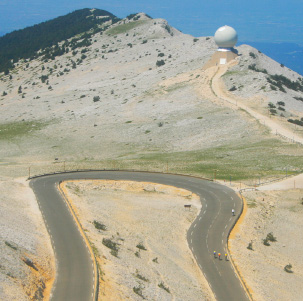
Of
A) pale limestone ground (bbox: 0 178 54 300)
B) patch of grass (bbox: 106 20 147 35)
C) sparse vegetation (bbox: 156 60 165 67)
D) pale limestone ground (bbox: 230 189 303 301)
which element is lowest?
pale limestone ground (bbox: 230 189 303 301)

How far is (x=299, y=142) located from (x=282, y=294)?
34748 mm

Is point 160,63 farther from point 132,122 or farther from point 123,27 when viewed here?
point 123,27

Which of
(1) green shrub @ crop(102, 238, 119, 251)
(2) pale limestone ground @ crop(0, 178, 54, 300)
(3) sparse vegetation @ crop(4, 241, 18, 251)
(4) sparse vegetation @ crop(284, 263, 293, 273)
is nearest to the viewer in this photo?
(2) pale limestone ground @ crop(0, 178, 54, 300)

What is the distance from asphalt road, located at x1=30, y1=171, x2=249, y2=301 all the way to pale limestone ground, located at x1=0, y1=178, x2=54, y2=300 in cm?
65

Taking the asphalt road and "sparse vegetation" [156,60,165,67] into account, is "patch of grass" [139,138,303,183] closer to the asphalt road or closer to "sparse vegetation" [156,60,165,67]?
the asphalt road

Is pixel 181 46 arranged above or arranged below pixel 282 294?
above

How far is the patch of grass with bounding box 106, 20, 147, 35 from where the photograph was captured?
15573 cm

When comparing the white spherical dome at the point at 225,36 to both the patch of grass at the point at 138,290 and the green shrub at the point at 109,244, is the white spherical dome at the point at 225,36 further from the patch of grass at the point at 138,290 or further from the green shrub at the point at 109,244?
the patch of grass at the point at 138,290

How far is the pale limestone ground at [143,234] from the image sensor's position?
97.8 ft

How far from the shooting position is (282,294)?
32531 millimetres

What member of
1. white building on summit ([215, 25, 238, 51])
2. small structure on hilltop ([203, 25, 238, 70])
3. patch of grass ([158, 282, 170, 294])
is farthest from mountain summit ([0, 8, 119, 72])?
patch of grass ([158, 282, 170, 294])

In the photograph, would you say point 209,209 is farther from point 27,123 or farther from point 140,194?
point 27,123

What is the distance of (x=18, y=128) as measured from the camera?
93.4 m

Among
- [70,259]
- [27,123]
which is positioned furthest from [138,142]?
[70,259]
